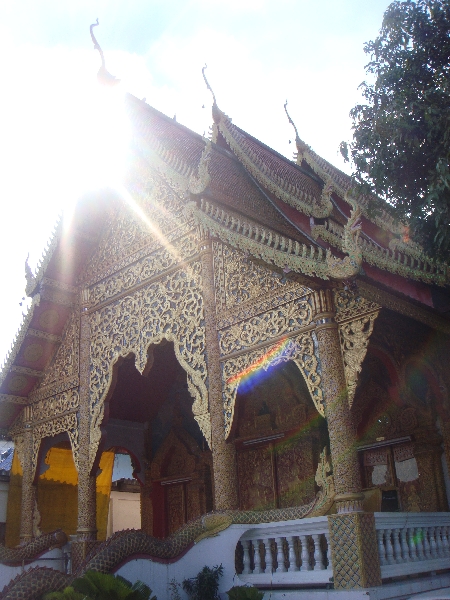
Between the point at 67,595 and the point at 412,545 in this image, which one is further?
the point at 412,545

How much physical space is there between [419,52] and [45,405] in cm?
724

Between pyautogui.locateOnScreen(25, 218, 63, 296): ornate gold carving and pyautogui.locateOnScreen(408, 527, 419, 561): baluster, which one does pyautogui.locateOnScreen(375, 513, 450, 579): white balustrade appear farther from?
pyautogui.locateOnScreen(25, 218, 63, 296): ornate gold carving

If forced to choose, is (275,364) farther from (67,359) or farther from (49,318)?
(49,318)

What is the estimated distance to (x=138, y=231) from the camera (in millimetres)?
8625

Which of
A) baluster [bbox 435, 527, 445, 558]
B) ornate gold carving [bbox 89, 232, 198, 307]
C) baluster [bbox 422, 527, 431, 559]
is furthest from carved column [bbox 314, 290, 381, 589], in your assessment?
ornate gold carving [bbox 89, 232, 198, 307]

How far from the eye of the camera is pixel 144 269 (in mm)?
8258

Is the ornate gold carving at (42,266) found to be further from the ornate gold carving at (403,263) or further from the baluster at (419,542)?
the baluster at (419,542)

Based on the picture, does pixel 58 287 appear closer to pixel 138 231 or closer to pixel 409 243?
pixel 138 231

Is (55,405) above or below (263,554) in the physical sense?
above

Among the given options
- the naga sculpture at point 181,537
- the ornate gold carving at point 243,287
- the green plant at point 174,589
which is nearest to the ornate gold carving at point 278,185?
the ornate gold carving at point 243,287

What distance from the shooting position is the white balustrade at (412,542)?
5191mm

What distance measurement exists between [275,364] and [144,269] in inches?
110

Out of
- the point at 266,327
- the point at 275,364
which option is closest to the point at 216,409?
the point at 275,364

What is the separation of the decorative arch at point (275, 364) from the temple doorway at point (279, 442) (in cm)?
192
